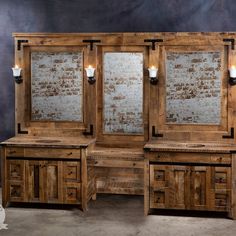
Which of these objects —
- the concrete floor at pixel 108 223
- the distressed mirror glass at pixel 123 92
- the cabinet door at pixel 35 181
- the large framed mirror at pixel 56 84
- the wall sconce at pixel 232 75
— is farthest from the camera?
the large framed mirror at pixel 56 84

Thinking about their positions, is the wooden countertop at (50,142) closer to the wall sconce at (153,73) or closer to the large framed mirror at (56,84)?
the large framed mirror at (56,84)

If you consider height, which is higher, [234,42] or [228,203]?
[234,42]

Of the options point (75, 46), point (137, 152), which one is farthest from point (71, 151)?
point (75, 46)

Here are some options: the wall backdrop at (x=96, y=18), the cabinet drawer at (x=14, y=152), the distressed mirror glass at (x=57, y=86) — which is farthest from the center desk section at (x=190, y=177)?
the wall backdrop at (x=96, y=18)

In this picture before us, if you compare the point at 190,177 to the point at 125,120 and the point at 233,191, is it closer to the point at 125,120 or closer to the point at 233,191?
the point at 233,191

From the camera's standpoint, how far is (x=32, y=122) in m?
7.28

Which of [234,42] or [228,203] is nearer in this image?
[228,203]

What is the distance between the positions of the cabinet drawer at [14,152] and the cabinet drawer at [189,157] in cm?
164

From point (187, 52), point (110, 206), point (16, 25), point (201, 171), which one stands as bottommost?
point (110, 206)

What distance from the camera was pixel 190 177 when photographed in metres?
6.15

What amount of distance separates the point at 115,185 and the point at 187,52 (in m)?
2.17

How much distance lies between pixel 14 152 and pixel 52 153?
0.51 meters

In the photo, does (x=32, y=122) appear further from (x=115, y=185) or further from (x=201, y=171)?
(x=201, y=171)

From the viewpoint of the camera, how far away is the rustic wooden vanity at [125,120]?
6191mm
